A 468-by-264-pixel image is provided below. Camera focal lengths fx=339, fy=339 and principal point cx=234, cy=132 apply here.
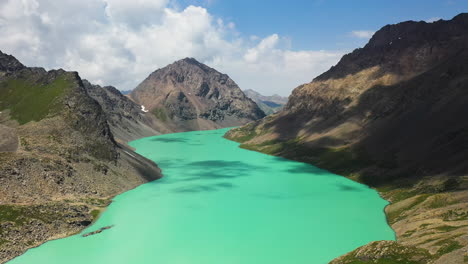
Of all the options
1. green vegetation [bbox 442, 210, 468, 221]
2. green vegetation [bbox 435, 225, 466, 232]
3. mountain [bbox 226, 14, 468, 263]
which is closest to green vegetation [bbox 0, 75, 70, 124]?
mountain [bbox 226, 14, 468, 263]

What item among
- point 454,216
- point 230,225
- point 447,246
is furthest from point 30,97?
point 454,216

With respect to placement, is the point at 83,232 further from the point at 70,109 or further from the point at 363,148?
the point at 363,148

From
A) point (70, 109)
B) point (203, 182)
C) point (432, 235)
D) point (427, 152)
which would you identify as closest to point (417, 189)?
point (427, 152)

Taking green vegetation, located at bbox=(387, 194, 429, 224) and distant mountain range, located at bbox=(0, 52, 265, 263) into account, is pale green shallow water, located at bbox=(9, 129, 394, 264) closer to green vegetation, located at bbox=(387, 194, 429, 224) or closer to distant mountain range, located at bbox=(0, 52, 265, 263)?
green vegetation, located at bbox=(387, 194, 429, 224)

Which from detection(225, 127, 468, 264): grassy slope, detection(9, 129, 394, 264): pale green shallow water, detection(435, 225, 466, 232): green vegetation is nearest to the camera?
detection(225, 127, 468, 264): grassy slope

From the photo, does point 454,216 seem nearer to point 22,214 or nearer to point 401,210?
A: point 401,210

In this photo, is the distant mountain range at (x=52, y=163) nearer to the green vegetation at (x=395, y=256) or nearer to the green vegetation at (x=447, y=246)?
the green vegetation at (x=395, y=256)

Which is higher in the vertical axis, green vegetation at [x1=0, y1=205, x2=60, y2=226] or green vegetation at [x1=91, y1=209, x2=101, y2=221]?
green vegetation at [x1=0, y1=205, x2=60, y2=226]
